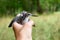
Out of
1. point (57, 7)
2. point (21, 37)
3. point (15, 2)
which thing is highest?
point (21, 37)

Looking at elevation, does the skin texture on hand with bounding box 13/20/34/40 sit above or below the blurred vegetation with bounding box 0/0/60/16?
above

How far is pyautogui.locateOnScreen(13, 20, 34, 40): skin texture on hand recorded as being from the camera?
1.33 metres

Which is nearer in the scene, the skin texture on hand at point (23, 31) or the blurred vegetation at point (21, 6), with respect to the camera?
the skin texture on hand at point (23, 31)

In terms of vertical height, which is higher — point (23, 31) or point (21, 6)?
point (23, 31)

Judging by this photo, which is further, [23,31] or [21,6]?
[21,6]

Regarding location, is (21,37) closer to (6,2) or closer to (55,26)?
(55,26)

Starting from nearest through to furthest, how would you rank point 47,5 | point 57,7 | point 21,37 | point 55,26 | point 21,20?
point 21,37 → point 21,20 → point 55,26 → point 47,5 → point 57,7

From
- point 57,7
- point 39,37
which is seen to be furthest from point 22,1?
point 39,37

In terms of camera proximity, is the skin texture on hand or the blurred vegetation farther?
the blurred vegetation

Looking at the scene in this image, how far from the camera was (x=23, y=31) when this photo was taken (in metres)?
1.37

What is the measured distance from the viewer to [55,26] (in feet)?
24.3

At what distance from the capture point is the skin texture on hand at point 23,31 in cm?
133

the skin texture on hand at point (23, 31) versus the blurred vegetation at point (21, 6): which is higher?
the skin texture on hand at point (23, 31)

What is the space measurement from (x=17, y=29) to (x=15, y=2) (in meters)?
19.5
